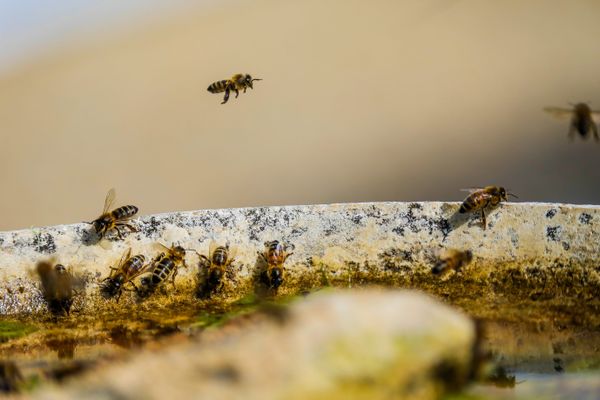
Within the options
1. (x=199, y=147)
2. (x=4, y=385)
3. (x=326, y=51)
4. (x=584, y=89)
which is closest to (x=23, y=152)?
(x=199, y=147)

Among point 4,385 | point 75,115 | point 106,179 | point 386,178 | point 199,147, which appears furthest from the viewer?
point 75,115

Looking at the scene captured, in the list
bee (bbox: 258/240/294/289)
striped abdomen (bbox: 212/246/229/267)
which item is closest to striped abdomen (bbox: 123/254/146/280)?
striped abdomen (bbox: 212/246/229/267)

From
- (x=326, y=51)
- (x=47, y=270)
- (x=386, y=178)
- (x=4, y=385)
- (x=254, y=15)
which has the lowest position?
(x=4, y=385)

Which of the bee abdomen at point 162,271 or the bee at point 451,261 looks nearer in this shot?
the bee at point 451,261

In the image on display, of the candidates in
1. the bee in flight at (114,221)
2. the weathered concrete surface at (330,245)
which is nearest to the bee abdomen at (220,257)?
the weathered concrete surface at (330,245)

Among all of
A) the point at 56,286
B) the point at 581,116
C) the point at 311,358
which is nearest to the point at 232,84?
the point at 581,116

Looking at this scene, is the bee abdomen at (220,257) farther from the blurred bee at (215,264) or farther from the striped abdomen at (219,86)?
the striped abdomen at (219,86)

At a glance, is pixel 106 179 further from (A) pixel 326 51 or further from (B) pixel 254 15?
(B) pixel 254 15
